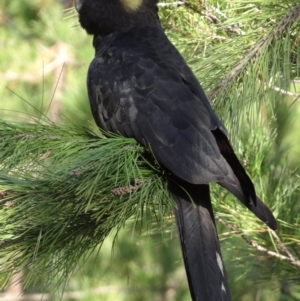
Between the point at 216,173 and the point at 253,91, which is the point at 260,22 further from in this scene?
the point at 216,173


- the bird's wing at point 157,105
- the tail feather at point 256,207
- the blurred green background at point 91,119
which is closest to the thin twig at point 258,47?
the bird's wing at point 157,105

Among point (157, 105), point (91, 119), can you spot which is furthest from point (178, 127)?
point (91, 119)

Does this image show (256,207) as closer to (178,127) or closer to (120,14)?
(178,127)

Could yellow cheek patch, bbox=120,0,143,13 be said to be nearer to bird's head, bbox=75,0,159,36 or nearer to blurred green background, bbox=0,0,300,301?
bird's head, bbox=75,0,159,36

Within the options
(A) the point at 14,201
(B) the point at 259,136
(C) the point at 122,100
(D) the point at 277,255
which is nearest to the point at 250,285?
(D) the point at 277,255

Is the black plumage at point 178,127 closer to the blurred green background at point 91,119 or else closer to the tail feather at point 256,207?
the tail feather at point 256,207

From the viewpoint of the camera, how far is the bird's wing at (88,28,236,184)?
58.7 inches

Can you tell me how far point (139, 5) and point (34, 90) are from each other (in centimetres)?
230

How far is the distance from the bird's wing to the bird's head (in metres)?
0.12

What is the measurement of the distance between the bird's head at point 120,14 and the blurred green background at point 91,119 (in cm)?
9

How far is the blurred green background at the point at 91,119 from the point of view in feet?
7.05

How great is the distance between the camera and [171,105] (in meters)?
1.65

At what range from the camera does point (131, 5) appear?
7.08 ft

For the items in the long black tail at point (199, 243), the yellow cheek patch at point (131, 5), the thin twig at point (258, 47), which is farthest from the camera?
the yellow cheek patch at point (131, 5)
